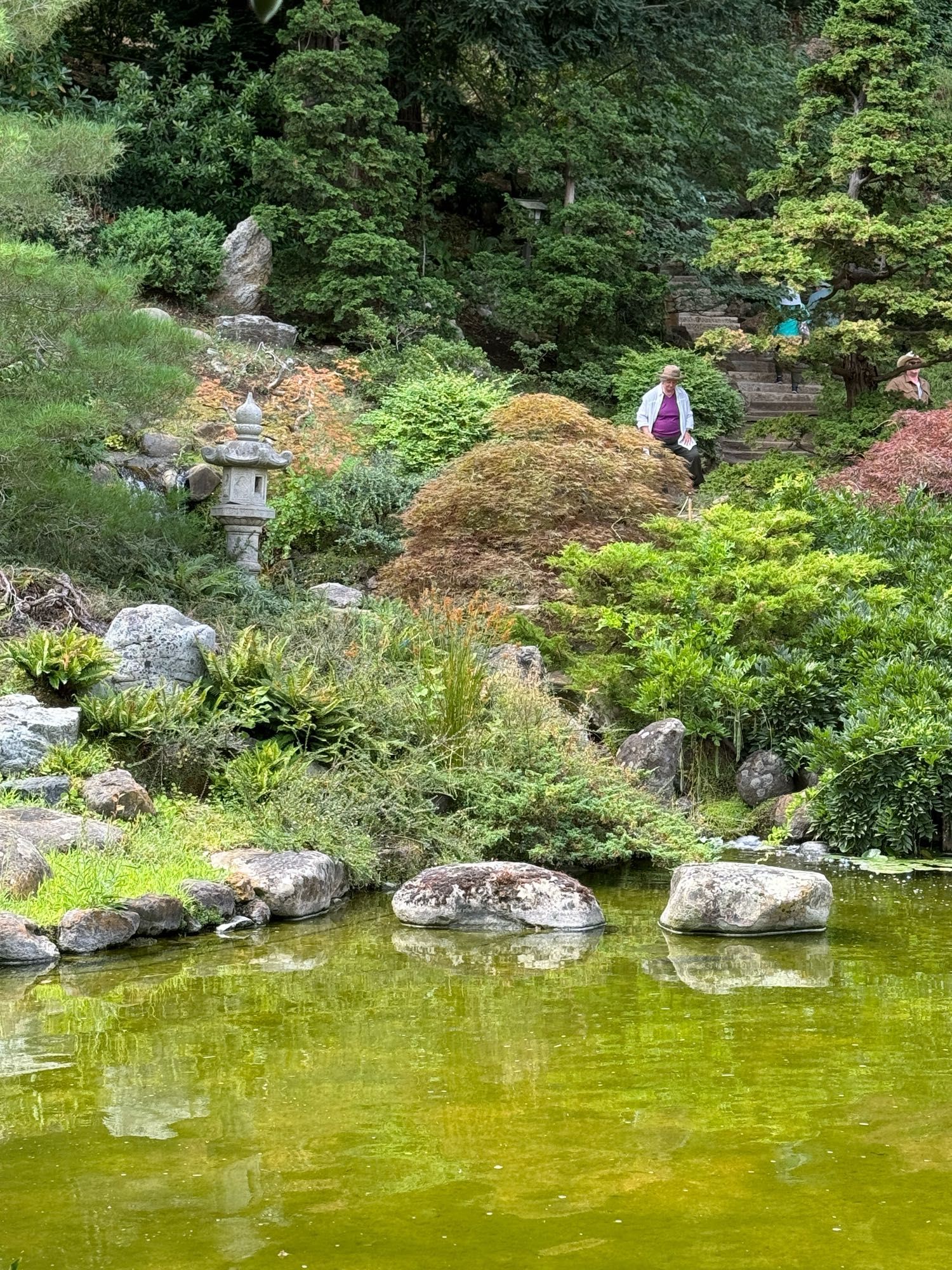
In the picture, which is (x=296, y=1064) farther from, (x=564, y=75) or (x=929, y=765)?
(x=564, y=75)

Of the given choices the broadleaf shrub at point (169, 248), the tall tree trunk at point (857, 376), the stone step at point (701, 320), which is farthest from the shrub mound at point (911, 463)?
the stone step at point (701, 320)

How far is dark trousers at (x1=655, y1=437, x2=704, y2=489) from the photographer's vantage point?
1335 centimetres

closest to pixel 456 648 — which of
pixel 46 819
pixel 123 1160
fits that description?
pixel 46 819

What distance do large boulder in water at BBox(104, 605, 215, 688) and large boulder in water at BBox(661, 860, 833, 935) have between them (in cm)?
314

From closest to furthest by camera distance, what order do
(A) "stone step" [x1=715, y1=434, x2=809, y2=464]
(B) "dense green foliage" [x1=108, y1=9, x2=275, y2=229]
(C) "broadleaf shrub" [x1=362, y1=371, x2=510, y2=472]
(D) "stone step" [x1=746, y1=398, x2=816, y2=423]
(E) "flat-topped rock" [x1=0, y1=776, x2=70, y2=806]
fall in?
(E) "flat-topped rock" [x1=0, y1=776, x2=70, y2=806] → (C) "broadleaf shrub" [x1=362, y1=371, x2=510, y2=472] → (B) "dense green foliage" [x1=108, y1=9, x2=275, y2=229] → (A) "stone step" [x1=715, y1=434, x2=809, y2=464] → (D) "stone step" [x1=746, y1=398, x2=816, y2=423]

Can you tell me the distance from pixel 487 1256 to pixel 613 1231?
12.0 inches

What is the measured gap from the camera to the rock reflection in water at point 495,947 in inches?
236

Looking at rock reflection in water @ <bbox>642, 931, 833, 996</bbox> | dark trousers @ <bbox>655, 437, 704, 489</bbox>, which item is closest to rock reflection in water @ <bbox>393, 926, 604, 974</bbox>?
rock reflection in water @ <bbox>642, 931, 833, 996</bbox>

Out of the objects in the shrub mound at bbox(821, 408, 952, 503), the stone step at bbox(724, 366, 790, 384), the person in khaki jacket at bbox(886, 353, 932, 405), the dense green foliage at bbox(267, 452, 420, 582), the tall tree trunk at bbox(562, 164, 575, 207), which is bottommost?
the dense green foliage at bbox(267, 452, 420, 582)

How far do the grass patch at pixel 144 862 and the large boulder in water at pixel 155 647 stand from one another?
0.95m

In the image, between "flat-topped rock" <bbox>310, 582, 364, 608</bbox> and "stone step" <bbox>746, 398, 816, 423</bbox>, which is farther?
"stone step" <bbox>746, 398, 816, 423</bbox>

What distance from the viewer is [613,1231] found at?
3.36 meters

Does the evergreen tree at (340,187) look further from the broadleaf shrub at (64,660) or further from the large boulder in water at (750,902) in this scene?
the large boulder in water at (750,902)

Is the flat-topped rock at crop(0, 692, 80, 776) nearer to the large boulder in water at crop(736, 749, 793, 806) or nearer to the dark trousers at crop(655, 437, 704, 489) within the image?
the large boulder in water at crop(736, 749, 793, 806)
